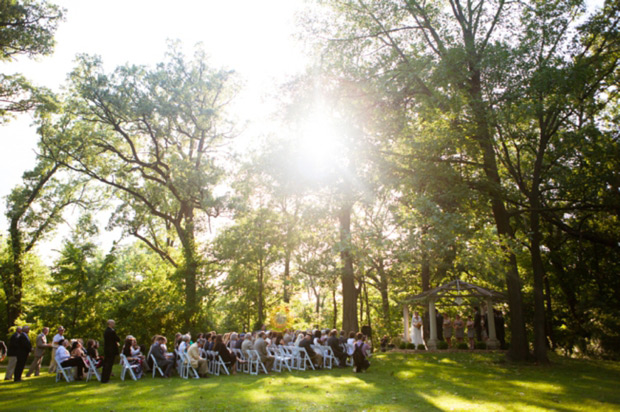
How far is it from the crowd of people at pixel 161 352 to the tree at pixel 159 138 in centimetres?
847

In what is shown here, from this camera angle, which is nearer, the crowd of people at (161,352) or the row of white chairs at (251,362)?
the crowd of people at (161,352)

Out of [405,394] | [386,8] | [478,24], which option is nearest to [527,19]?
[478,24]

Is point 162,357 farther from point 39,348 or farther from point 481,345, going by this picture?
point 481,345

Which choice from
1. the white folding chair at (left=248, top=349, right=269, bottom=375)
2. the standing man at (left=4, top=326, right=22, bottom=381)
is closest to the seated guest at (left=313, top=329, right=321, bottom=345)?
the white folding chair at (left=248, top=349, right=269, bottom=375)

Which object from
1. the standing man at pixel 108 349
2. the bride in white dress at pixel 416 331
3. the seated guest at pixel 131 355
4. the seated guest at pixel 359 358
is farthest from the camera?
the bride in white dress at pixel 416 331

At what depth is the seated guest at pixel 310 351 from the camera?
14.0 meters

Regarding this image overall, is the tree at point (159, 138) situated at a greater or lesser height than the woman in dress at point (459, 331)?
greater

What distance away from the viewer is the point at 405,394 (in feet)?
29.5

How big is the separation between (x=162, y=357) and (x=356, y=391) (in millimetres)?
6258

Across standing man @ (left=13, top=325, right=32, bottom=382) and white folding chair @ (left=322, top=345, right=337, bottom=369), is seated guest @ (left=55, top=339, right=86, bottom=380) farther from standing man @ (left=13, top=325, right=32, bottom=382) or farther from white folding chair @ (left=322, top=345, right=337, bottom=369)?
white folding chair @ (left=322, top=345, right=337, bottom=369)

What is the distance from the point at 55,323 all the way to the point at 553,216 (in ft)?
70.7

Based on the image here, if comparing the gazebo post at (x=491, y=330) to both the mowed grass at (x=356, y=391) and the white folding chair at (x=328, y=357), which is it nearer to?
the mowed grass at (x=356, y=391)

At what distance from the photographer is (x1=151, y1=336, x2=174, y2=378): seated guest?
12409 mm

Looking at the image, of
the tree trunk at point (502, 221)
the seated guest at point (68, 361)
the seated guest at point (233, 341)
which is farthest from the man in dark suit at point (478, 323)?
the seated guest at point (68, 361)
